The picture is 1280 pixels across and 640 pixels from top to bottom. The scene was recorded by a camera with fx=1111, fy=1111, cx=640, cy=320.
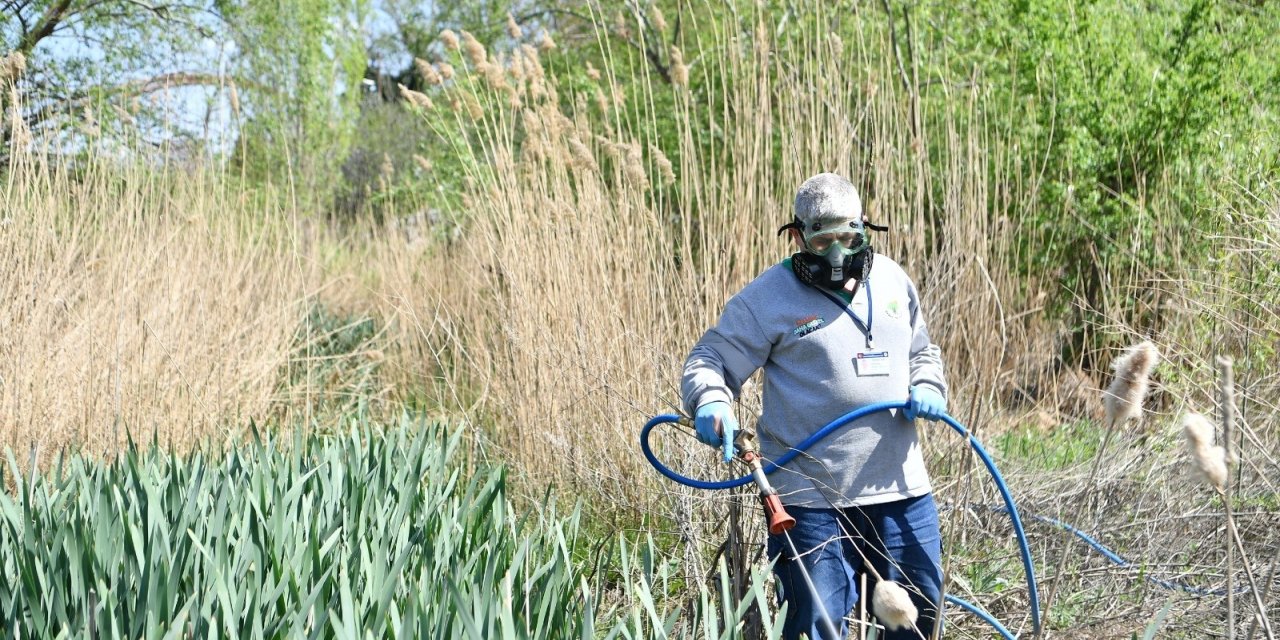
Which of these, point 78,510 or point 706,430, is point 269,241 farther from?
point 706,430

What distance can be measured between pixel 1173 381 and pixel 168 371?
4427 millimetres

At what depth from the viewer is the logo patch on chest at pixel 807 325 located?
8.91 ft

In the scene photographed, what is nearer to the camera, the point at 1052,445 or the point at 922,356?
the point at 922,356

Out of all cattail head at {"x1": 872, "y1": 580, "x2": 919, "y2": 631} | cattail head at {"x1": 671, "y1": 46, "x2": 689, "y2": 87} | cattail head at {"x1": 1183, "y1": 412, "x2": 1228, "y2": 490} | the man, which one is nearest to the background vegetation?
cattail head at {"x1": 671, "y1": 46, "x2": 689, "y2": 87}

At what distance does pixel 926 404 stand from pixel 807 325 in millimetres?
343

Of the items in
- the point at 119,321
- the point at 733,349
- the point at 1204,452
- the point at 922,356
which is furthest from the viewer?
the point at 119,321

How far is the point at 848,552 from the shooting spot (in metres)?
2.82

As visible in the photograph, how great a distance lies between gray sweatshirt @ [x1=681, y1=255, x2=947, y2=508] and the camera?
2705 millimetres

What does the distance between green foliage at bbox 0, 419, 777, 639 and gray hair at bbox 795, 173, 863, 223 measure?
87cm

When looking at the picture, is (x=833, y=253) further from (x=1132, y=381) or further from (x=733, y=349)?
(x=1132, y=381)

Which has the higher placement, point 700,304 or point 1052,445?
point 700,304


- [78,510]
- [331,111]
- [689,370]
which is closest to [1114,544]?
[689,370]

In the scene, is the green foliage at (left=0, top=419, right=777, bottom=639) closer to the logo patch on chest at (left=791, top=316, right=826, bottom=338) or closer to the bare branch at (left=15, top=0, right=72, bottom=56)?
the logo patch on chest at (left=791, top=316, right=826, bottom=338)

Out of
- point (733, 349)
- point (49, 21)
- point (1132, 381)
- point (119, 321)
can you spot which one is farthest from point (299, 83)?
point (1132, 381)
